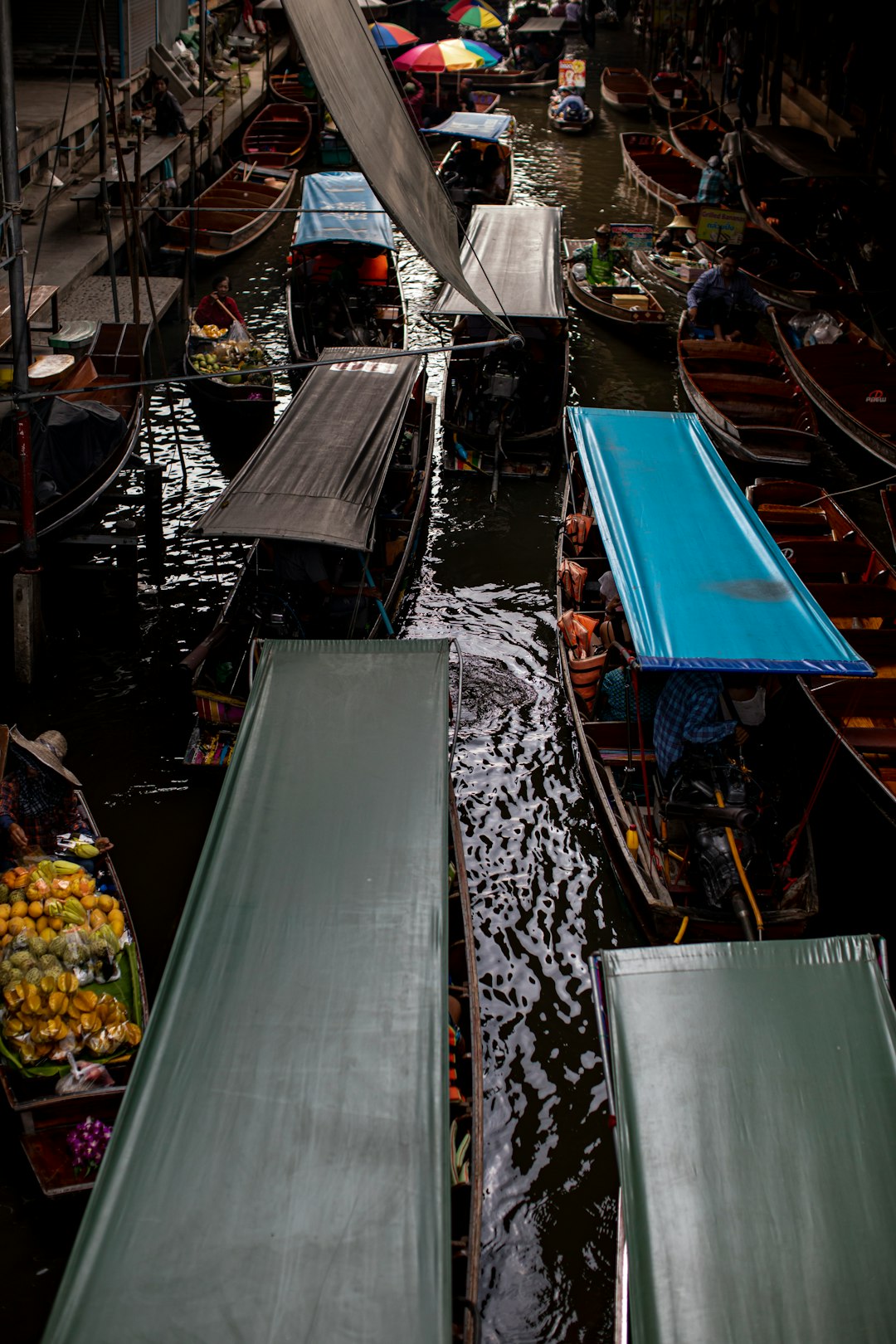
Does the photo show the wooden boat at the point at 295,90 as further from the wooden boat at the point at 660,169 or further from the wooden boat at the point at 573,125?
the wooden boat at the point at 660,169

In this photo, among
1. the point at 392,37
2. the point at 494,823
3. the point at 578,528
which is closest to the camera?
the point at 494,823

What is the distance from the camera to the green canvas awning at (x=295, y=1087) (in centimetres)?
423

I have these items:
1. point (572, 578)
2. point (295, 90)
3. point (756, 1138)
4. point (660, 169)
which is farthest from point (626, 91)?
point (756, 1138)

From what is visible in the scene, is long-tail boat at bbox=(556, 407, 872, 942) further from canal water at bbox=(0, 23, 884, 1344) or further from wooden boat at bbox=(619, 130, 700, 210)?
wooden boat at bbox=(619, 130, 700, 210)

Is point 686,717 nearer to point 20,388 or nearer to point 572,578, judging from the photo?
point 572,578

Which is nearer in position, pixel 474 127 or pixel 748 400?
pixel 748 400

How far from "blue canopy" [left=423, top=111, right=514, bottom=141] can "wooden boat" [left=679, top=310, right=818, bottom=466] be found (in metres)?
9.97

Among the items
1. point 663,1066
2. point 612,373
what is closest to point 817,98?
point 612,373

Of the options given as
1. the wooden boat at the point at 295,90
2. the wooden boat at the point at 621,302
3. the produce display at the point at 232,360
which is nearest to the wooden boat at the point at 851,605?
the wooden boat at the point at 621,302

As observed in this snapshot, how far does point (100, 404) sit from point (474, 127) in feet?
51.9

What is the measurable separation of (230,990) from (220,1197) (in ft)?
3.67

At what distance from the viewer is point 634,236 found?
22.3m

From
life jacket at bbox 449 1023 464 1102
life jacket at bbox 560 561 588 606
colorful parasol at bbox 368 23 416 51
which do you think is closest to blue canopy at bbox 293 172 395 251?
life jacket at bbox 560 561 588 606

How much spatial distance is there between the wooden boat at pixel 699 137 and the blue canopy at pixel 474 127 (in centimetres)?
531
